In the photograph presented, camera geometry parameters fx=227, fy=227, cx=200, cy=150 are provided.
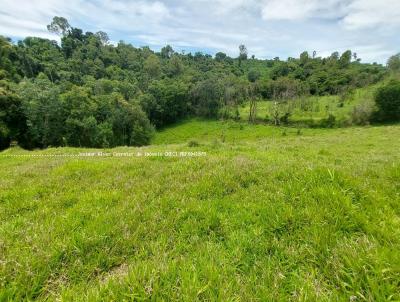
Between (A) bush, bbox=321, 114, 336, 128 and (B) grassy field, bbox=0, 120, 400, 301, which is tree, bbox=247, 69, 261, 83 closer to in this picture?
(A) bush, bbox=321, 114, 336, 128

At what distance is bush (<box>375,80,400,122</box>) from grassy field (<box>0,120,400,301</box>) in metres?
85.7

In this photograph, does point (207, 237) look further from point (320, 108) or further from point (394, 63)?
point (394, 63)

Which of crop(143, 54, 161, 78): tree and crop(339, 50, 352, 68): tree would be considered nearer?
crop(143, 54, 161, 78): tree

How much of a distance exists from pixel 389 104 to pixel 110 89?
101219mm

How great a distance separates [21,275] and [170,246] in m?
1.80

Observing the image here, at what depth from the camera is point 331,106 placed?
8888cm

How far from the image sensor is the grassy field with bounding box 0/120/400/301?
2.42 m

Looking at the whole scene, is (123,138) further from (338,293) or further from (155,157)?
(338,293)

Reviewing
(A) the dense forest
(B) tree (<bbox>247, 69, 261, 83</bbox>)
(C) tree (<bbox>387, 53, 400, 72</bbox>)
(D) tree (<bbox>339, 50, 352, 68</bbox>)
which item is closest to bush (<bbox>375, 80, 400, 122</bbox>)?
(A) the dense forest

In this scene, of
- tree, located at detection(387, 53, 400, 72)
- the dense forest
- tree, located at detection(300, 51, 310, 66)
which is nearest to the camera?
the dense forest

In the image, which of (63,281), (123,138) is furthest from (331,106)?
(63,281)

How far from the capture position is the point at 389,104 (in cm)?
7081

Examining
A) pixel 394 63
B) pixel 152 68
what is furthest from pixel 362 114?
pixel 152 68

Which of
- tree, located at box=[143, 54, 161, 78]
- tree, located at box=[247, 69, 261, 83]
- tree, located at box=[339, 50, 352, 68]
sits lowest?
tree, located at box=[247, 69, 261, 83]
